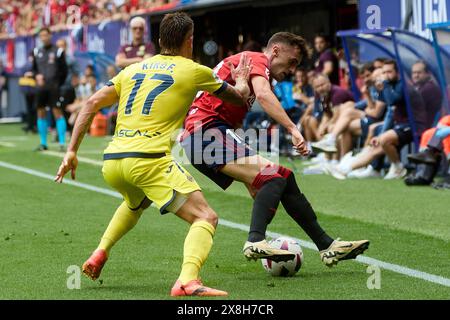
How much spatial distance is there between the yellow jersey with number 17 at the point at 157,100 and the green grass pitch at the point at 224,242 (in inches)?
35.6

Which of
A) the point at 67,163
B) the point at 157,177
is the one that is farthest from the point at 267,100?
the point at 67,163

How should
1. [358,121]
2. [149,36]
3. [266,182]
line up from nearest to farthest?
[266,182] → [358,121] → [149,36]

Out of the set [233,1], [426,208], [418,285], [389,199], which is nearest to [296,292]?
[418,285]

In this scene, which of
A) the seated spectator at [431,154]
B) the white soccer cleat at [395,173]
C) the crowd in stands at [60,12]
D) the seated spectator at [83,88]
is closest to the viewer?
the seated spectator at [431,154]

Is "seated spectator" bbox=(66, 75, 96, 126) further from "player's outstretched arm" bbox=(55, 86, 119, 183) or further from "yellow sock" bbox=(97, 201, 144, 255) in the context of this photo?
"player's outstretched arm" bbox=(55, 86, 119, 183)

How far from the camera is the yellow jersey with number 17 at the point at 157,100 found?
736 cm

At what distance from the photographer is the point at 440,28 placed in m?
15.5

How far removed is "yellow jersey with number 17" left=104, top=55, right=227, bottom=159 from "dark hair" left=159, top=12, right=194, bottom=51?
0.09 metres

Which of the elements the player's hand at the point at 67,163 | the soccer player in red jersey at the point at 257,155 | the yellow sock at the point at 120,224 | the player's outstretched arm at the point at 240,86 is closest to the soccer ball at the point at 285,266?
the soccer player in red jersey at the point at 257,155

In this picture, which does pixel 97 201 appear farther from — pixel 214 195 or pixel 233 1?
pixel 233 1

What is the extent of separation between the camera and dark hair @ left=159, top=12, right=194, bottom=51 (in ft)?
24.0

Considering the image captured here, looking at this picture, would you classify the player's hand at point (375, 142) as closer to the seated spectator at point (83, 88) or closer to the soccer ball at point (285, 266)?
the soccer ball at point (285, 266)

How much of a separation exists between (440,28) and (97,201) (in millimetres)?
5234

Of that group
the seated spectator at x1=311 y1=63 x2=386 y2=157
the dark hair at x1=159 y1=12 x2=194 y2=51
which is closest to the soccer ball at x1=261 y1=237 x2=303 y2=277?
the dark hair at x1=159 y1=12 x2=194 y2=51
